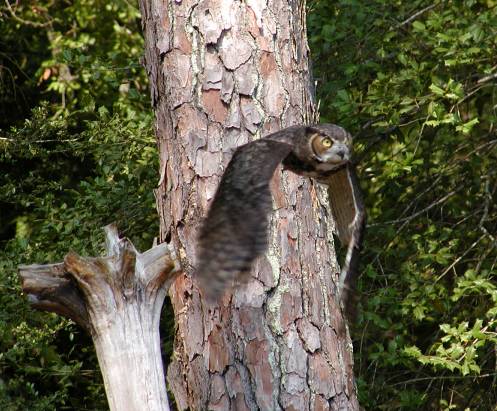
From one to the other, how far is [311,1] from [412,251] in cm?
149

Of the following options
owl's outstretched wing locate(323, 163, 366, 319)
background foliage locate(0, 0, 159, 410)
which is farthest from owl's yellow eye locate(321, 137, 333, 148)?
background foliage locate(0, 0, 159, 410)

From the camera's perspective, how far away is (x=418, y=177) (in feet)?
20.2

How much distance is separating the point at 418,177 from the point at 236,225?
2877 mm

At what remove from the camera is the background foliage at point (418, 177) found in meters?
5.45

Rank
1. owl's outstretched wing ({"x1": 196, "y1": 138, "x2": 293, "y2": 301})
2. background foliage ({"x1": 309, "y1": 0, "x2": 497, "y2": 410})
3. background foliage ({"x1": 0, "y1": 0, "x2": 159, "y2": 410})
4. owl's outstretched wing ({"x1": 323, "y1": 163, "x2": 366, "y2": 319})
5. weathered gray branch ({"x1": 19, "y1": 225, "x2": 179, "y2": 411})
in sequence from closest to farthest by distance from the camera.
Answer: owl's outstretched wing ({"x1": 196, "y1": 138, "x2": 293, "y2": 301})
weathered gray branch ({"x1": 19, "y1": 225, "x2": 179, "y2": 411})
owl's outstretched wing ({"x1": 323, "y1": 163, "x2": 366, "y2": 319})
background foliage ({"x1": 309, "y1": 0, "x2": 497, "y2": 410})
background foliage ({"x1": 0, "y1": 0, "x2": 159, "y2": 410})

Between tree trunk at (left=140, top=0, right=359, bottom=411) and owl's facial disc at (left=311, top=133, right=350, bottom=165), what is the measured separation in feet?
0.76

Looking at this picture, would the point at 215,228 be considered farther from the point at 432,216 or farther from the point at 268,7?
A: the point at 432,216

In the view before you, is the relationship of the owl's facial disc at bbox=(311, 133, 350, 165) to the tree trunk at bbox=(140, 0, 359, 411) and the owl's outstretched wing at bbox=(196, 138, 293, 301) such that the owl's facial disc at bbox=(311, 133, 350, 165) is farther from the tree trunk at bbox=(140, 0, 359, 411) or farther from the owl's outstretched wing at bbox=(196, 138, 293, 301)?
the owl's outstretched wing at bbox=(196, 138, 293, 301)

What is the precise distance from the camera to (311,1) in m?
6.02

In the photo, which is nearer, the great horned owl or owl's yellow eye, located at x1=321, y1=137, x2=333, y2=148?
the great horned owl

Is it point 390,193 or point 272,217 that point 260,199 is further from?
point 390,193

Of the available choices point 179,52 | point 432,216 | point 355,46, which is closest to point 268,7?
point 179,52

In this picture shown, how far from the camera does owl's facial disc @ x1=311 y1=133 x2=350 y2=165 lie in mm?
4074

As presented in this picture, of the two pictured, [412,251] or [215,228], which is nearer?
[215,228]
